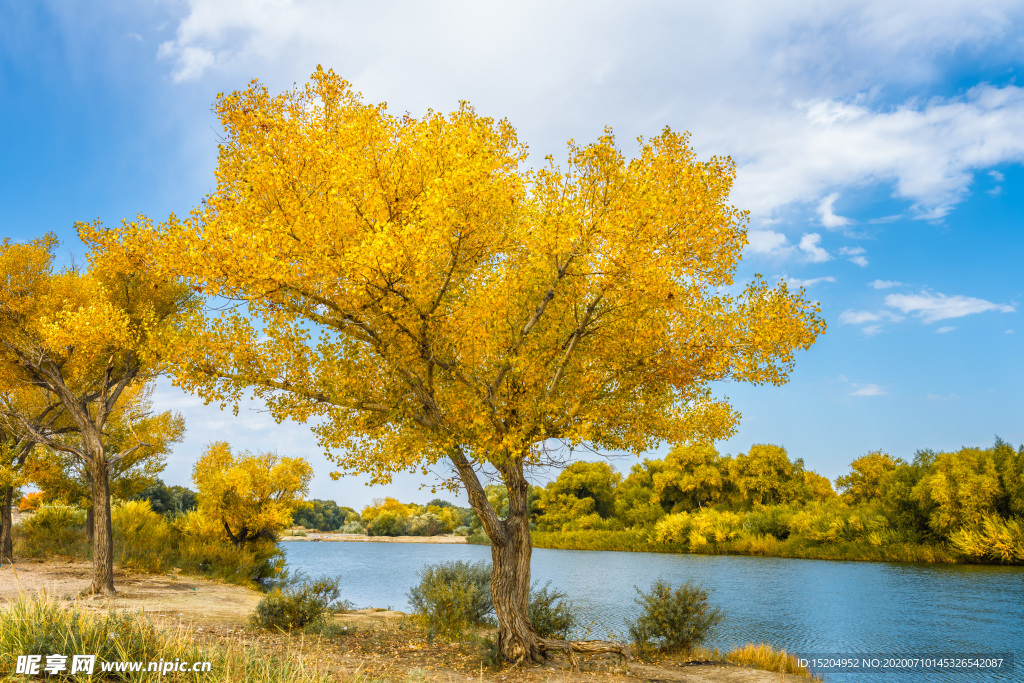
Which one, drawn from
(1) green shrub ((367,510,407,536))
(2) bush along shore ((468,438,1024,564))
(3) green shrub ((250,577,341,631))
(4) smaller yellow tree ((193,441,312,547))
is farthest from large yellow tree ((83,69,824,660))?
(1) green shrub ((367,510,407,536))

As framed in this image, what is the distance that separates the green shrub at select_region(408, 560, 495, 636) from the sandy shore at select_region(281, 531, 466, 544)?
162 feet

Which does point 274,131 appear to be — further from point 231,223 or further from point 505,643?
point 505,643

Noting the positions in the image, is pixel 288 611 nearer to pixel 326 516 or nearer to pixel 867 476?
pixel 867 476

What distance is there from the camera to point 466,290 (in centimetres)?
1050

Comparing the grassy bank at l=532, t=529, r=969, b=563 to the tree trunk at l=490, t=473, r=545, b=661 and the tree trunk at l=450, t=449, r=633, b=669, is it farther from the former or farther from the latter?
the tree trunk at l=490, t=473, r=545, b=661

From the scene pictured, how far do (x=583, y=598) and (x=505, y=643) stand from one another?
1078 centimetres

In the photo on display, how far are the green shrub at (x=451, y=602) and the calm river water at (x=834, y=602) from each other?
11.1ft

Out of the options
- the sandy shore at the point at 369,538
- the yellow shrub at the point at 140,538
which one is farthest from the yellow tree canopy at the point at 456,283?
the sandy shore at the point at 369,538

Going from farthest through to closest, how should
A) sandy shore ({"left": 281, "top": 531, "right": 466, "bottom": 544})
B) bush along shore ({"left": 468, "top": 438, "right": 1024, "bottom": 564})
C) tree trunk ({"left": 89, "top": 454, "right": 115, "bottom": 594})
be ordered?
sandy shore ({"left": 281, "top": 531, "right": 466, "bottom": 544})
bush along shore ({"left": 468, "top": 438, "right": 1024, "bottom": 564})
tree trunk ({"left": 89, "top": 454, "right": 115, "bottom": 594})

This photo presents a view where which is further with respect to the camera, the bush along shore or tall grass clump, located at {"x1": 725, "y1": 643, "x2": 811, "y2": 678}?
the bush along shore

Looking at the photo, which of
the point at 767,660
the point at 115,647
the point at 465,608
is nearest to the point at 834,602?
the point at 767,660

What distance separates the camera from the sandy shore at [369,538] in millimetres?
62247

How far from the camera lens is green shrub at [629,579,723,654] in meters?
12.1

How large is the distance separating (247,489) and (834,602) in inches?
830
